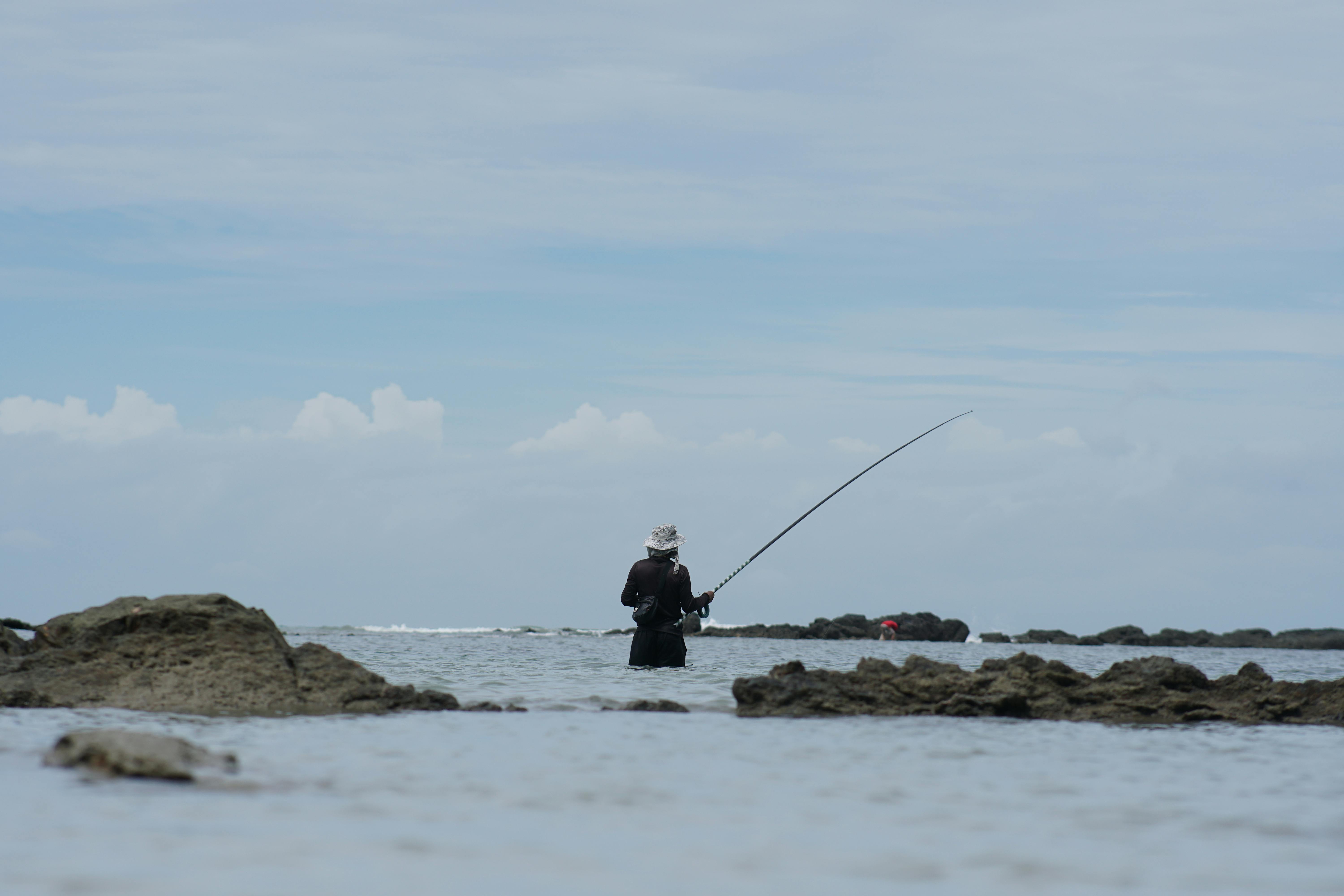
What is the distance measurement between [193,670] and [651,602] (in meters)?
6.22

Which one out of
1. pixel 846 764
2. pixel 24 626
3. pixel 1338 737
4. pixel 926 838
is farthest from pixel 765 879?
pixel 24 626

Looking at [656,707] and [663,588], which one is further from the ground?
[663,588]

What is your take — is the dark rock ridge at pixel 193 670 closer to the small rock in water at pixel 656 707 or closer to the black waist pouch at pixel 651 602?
the small rock in water at pixel 656 707

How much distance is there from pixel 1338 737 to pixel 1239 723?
3.66ft

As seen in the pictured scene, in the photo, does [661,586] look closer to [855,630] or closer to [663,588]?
[663,588]

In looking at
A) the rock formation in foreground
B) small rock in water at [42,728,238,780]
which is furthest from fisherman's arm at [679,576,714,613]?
small rock in water at [42,728,238,780]

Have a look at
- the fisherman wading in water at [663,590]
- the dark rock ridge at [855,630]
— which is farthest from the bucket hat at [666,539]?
the dark rock ridge at [855,630]

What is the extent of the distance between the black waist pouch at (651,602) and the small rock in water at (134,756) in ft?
28.7

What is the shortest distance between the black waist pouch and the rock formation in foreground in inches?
136

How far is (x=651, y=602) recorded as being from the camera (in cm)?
1605

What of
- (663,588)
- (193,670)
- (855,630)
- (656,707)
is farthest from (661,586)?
(855,630)

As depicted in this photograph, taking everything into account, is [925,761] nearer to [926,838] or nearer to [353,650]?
[926,838]

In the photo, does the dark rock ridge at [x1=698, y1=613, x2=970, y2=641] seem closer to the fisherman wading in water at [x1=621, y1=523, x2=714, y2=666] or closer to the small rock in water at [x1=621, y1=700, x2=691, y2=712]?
the fisherman wading in water at [x1=621, y1=523, x2=714, y2=666]

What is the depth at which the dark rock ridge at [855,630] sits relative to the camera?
52.8m
